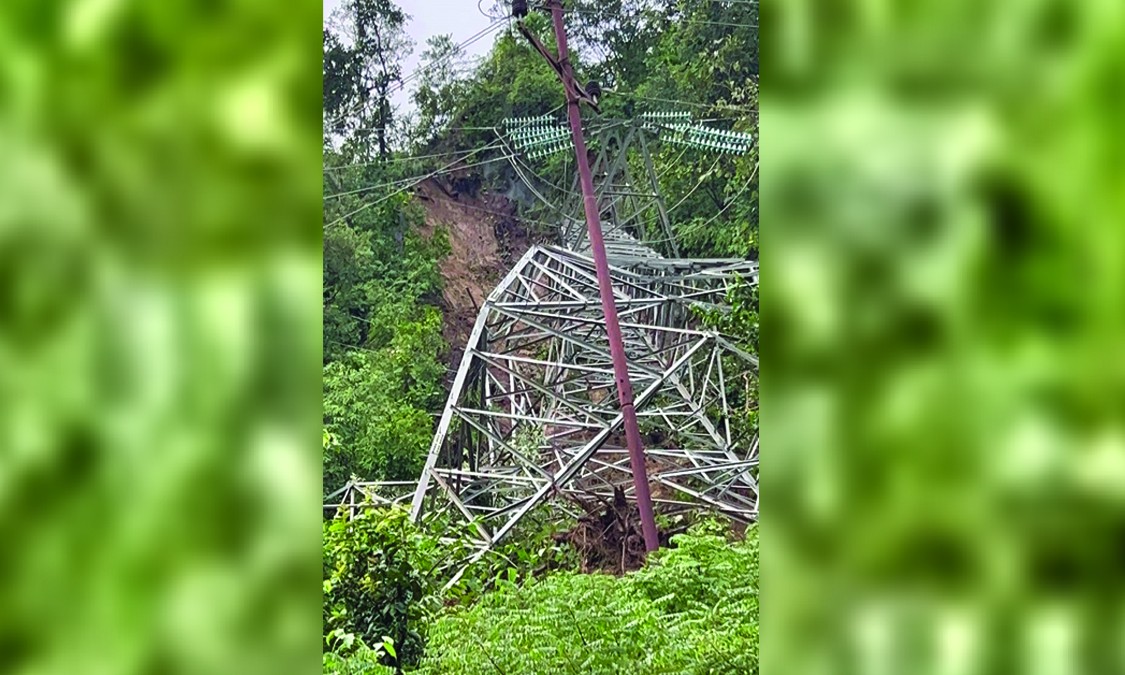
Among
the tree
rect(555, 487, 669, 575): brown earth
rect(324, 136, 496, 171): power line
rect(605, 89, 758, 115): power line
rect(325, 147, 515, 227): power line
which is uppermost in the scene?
the tree

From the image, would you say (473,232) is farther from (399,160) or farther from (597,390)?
(597,390)

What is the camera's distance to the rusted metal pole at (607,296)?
2.48 metres

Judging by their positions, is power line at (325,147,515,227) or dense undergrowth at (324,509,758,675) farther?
power line at (325,147,515,227)

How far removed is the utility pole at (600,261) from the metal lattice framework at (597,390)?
0.10 feet

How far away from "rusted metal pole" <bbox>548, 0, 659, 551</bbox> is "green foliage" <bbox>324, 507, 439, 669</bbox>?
1.69ft
